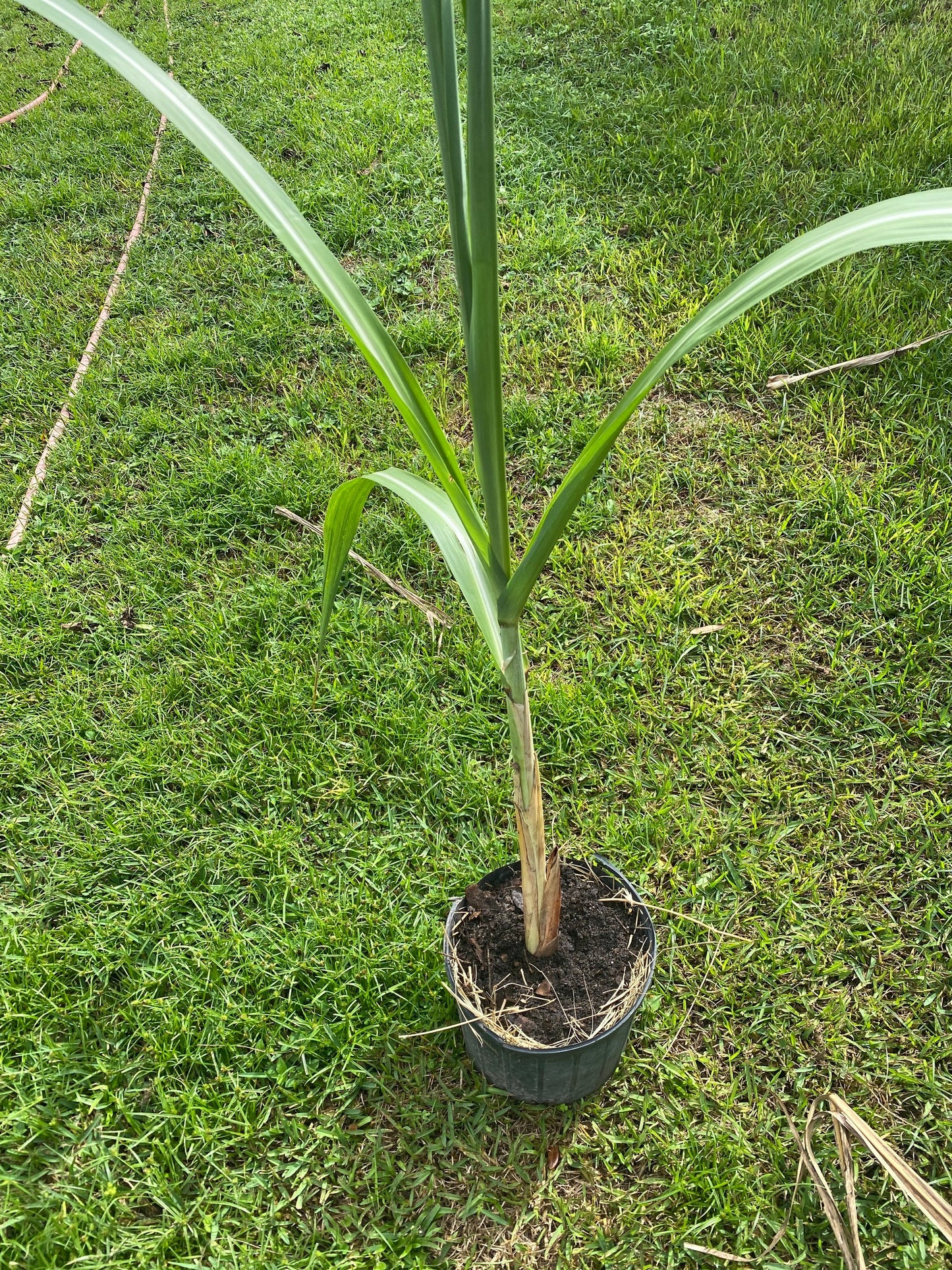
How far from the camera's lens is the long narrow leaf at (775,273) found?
0.63 m

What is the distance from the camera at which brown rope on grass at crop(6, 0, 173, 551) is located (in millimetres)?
2229

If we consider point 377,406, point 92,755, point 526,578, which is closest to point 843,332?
point 377,406

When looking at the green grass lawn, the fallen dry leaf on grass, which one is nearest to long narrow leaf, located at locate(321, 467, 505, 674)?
the green grass lawn

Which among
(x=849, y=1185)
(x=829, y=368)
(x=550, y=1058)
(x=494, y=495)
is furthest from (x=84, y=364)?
(x=849, y=1185)

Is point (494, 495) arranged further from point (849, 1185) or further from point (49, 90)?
point (49, 90)

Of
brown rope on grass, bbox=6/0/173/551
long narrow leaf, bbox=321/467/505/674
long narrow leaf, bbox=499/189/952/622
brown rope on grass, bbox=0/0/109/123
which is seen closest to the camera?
long narrow leaf, bbox=499/189/952/622

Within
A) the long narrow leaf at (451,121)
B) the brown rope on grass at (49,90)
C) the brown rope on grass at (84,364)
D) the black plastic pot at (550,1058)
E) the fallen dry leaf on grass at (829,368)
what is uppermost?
the brown rope on grass at (49,90)

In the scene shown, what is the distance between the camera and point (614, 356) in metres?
2.35

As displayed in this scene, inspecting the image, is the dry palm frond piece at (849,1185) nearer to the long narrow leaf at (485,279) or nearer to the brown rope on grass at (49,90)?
the long narrow leaf at (485,279)

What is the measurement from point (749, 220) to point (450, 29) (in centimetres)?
214

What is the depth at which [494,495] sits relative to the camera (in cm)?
88

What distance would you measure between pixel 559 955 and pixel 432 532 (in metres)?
0.75

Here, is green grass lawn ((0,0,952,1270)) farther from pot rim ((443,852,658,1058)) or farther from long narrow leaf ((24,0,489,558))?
long narrow leaf ((24,0,489,558))

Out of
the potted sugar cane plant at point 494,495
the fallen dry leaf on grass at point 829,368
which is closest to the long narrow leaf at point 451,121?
the potted sugar cane plant at point 494,495
